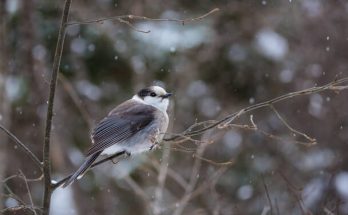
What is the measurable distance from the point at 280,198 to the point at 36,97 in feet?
14.1

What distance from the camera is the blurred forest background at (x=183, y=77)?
9.70 metres

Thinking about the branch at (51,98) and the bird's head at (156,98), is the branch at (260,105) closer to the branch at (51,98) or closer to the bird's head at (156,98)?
the branch at (51,98)

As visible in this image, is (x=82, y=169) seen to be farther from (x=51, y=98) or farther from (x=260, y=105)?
(x=260, y=105)

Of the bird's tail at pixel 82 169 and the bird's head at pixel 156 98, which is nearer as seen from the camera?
the bird's tail at pixel 82 169

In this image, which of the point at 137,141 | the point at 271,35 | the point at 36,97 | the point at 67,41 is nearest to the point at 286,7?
the point at 271,35

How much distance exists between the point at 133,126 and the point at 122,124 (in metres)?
0.09

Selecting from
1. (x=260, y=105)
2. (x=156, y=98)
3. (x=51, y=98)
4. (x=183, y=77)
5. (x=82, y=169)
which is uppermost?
(x=51, y=98)

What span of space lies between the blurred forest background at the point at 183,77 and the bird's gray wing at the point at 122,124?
11.4 ft

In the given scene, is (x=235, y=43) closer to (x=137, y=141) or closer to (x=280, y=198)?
(x=280, y=198)

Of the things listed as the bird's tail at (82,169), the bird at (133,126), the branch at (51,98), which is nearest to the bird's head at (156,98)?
the bird at (133,126)

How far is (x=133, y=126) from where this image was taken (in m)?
5.68

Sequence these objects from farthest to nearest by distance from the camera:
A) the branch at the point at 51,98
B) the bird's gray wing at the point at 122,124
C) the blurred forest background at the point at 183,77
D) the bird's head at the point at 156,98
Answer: the blurred forest background at the point at 183,77, the bird's head at the point at 156,98, the bird's gray wing at the point at 122,124, the branch at the point at 51,98

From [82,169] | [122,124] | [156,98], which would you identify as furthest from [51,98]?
[156,98]

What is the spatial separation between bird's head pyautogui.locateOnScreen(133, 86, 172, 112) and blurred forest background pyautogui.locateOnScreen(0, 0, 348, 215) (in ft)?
10.6
